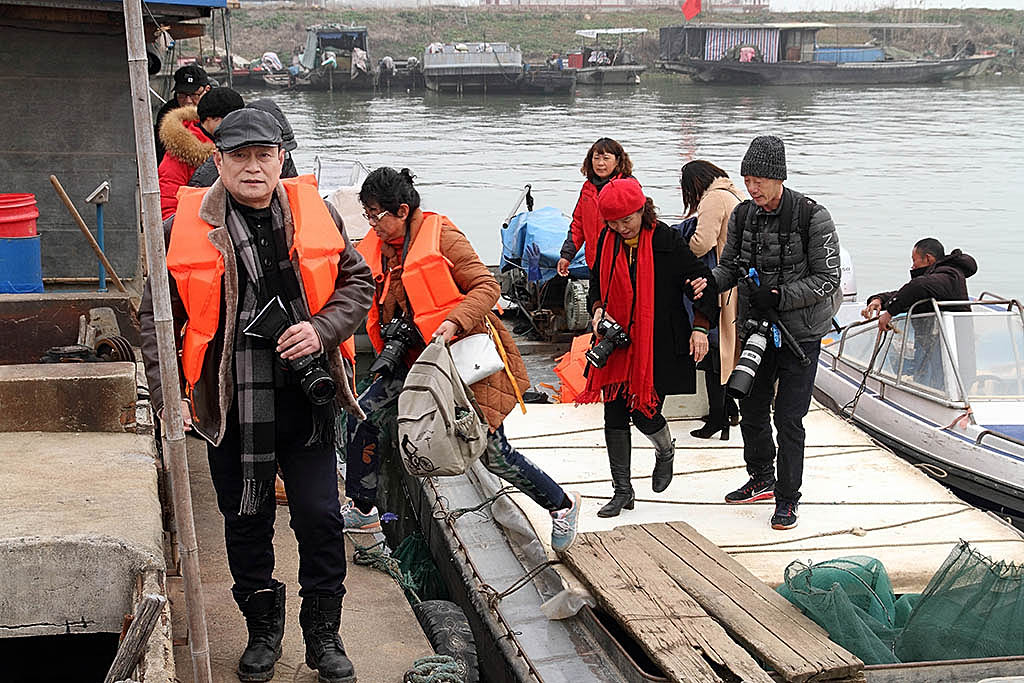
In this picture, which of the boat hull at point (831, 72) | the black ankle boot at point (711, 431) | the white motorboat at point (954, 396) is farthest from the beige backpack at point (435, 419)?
the boat hull at point (831, 72)

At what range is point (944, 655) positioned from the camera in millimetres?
4281

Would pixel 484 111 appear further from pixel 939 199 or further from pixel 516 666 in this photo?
pixel 516 666

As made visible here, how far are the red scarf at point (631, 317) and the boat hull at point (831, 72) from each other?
151ft

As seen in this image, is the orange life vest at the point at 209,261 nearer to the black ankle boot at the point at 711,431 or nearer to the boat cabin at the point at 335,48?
the black ankle boot at the point at 711,431

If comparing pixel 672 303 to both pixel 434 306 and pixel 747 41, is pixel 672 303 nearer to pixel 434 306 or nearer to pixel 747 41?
pixel 434 306

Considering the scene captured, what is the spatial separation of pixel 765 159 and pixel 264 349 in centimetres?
244

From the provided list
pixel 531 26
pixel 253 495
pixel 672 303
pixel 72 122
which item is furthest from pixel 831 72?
pixel 253 495

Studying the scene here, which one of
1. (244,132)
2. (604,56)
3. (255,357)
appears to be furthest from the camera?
(604,56)

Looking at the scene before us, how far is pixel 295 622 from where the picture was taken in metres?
3.99

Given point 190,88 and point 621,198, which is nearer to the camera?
point 621,198

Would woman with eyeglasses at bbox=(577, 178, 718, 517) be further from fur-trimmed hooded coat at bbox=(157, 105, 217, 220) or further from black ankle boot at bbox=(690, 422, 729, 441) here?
fur-trimmed hooded coat at bbox=(157, 105, 217, 220)

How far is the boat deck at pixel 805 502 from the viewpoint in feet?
16.4

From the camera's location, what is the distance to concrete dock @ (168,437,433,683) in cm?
365

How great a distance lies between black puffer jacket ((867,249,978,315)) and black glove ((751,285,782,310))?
244cm
